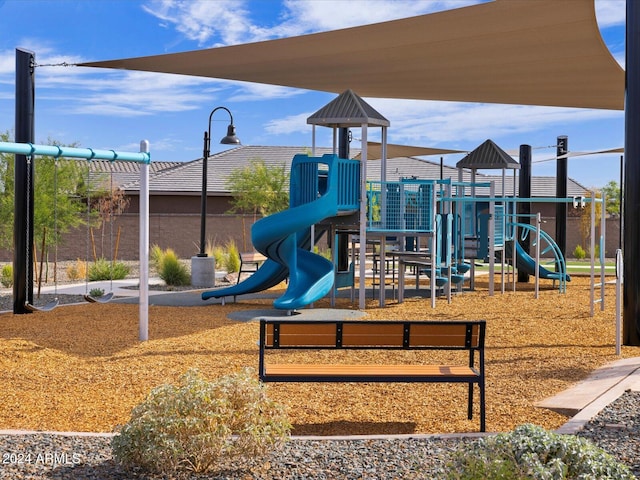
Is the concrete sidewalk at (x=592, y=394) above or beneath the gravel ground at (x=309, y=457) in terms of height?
above

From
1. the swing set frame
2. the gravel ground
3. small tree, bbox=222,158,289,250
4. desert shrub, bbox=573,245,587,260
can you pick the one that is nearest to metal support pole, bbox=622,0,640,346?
the gravel ground

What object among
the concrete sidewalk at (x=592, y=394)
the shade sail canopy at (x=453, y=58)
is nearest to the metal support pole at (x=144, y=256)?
the shade sail canopy at (x=453, y=58)

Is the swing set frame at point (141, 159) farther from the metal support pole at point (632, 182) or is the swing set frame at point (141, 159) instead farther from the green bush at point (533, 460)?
the green bush at point (533, 460)

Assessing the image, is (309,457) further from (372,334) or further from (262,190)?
(262,190)

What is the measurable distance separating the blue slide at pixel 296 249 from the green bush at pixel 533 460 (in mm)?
7868

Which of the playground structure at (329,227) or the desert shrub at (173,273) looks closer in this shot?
the playground structure at (329,227)

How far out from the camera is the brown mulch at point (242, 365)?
5.87 metres

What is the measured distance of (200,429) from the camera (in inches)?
169

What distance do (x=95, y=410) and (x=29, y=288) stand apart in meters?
6.55

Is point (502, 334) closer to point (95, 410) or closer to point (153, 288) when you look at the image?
point (95, 410)

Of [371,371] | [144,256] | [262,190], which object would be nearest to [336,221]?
[144,256]

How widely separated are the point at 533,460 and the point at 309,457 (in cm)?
147

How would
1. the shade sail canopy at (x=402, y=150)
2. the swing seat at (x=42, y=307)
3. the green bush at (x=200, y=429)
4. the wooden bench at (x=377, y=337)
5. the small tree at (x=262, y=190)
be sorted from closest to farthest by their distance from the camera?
the green bush at (x=200, y=429), the wooden bench at (x=377, y=337), the swing seat at (x=42, y=307), the shade sail canopy at (x=402, y=150), the small tree at (x=262, y=190)

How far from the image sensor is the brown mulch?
587 cm
